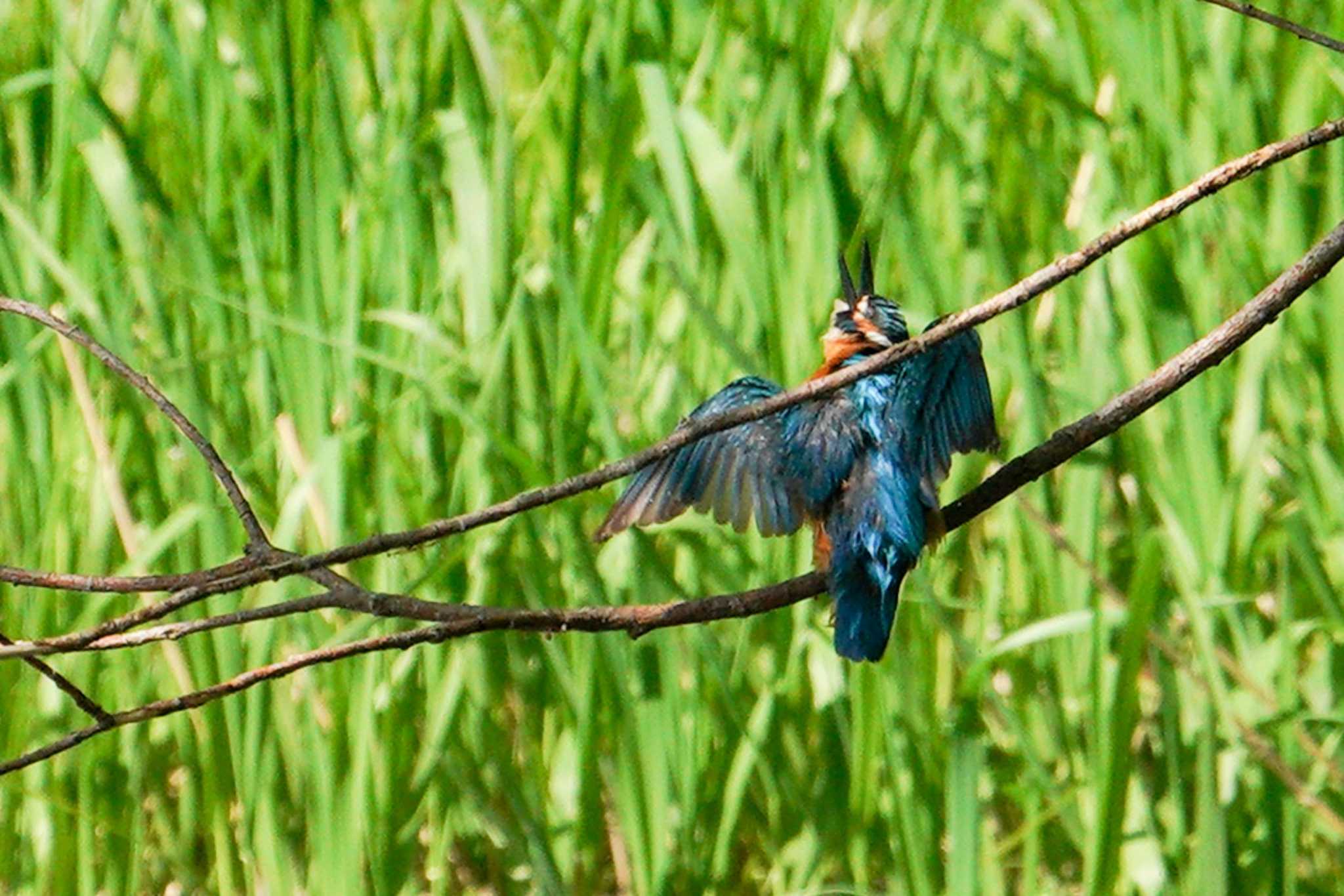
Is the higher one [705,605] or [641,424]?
[641,424]

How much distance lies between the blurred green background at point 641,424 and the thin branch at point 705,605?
2.46 feet

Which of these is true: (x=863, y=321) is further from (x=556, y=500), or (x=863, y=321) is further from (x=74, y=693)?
(x=74, y=693)

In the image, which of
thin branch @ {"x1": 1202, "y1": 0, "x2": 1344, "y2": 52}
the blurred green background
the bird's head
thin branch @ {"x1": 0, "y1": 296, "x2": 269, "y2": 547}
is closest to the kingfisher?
the bird's head

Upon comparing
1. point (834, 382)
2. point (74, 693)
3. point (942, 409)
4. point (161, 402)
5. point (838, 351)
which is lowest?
point (74, 693)

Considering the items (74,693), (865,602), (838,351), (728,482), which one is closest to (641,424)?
(838,351)

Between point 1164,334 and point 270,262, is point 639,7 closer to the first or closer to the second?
point 270,262

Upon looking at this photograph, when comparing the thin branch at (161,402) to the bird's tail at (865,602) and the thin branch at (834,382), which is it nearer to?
the thin branch at (834,382)

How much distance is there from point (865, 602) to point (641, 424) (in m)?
0.66

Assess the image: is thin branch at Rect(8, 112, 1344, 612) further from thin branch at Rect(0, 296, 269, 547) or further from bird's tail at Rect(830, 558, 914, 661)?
bird's tail at Rect(830, 558, 914, 661)

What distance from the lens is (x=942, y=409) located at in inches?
82.6

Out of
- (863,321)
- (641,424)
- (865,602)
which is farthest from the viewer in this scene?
(641,424)

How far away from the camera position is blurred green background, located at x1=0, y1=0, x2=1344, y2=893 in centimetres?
241

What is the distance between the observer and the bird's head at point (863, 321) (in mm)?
2271

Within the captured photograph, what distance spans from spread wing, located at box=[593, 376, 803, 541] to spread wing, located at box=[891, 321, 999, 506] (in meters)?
0.13
